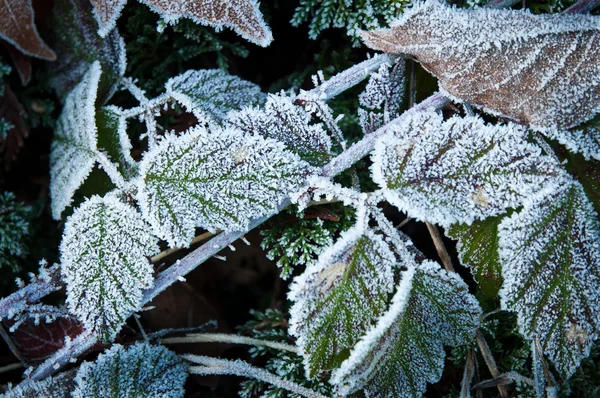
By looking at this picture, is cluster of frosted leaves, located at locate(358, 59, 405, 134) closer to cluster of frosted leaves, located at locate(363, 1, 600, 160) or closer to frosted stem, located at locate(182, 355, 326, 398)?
cluster of frosted leaves, located at locate(363, 1, 600, 160)

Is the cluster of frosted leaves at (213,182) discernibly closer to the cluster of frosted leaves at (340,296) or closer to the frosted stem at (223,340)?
the cluster of frosted leaves at (340,296)

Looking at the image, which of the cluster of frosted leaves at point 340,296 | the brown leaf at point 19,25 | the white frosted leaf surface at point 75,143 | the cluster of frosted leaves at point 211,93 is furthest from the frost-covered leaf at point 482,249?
the brown leaf at point 19,25

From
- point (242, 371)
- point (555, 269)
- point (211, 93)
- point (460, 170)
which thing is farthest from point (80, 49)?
point (555, 269)

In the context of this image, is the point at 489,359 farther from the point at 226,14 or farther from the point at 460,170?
the point at 226,14

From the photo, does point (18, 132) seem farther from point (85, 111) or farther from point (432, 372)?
point (432, 372)

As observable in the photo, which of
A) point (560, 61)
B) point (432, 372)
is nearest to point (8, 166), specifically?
point (432, 372)

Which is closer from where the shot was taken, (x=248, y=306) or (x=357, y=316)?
(x=357, y=316)
